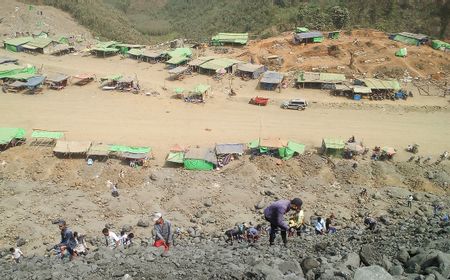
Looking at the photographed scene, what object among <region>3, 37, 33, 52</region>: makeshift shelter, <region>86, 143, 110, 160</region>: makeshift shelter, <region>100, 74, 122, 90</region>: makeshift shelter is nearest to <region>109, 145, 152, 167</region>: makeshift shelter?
<region>86, 143, 110, 160</region>: makeshift shelter

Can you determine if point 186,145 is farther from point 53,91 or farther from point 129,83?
point 53,91

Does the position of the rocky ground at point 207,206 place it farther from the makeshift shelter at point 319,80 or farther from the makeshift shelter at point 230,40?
the makeshift shelter at point 230,40

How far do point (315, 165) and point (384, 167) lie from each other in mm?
4100

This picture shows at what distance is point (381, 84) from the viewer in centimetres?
3388

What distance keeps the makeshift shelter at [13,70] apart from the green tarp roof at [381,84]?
29388mm

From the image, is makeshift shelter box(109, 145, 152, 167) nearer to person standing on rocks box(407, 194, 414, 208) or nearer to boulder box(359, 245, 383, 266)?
person standing on rocks box(407, 194, 414, 208)

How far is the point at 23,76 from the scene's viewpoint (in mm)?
35938

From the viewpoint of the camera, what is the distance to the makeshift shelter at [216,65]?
38.4 metres

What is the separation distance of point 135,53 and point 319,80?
19.7m

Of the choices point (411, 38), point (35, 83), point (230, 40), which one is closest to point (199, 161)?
point (35, 83)

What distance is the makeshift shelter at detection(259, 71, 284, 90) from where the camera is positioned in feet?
115

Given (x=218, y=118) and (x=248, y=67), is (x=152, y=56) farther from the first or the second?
(x=218, y=118)

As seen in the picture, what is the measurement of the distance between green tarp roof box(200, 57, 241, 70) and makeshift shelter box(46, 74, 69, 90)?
12.3 meters

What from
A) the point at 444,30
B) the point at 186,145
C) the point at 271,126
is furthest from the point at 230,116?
the point at 444,30
